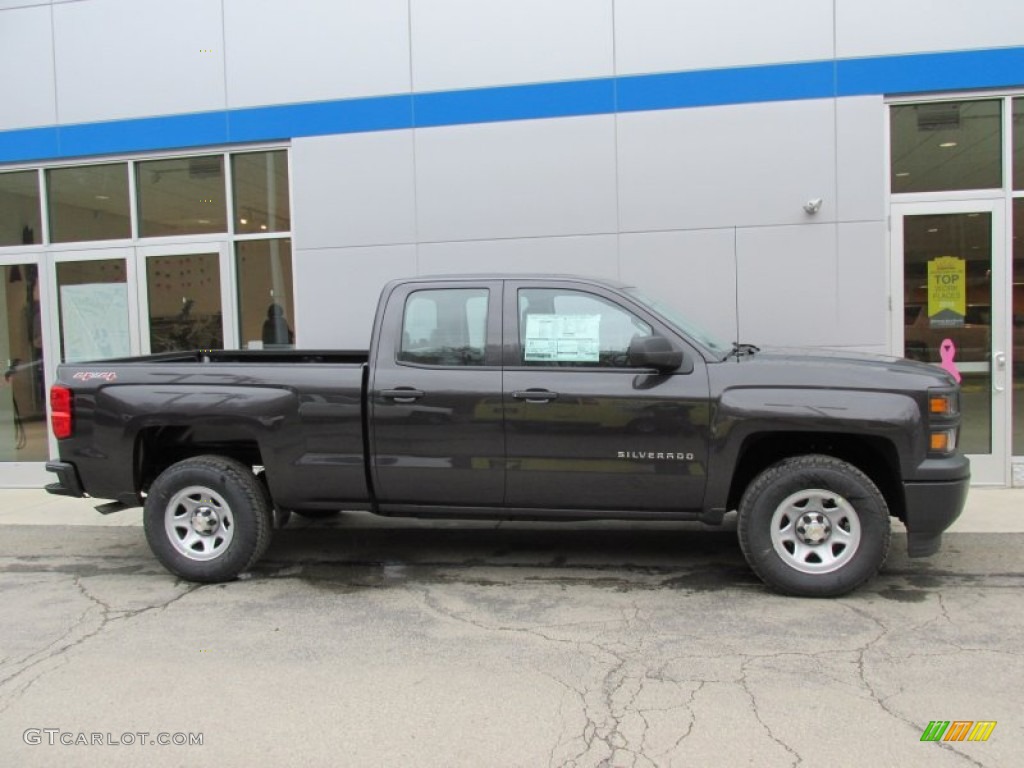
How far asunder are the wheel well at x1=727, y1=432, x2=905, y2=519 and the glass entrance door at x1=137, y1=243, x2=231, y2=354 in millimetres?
6335

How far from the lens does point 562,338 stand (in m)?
5.09

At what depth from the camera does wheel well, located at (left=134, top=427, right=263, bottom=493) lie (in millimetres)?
5469

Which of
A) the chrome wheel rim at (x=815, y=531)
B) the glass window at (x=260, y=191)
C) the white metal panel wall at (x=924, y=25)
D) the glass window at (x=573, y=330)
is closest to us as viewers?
the chrome wheel rim at (x=815, y=531)

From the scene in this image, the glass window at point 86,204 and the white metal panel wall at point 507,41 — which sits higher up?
the white metal panel wall at point 507,41

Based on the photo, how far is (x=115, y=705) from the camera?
360 centimetres

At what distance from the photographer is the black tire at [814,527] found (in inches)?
184

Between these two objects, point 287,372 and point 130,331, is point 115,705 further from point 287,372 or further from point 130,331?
point 130,331

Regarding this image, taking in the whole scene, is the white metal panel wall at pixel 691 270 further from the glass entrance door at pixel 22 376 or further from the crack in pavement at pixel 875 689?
the glass entrance door at pixel 22 376

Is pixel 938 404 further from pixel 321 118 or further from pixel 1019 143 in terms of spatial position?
pixel 321 118

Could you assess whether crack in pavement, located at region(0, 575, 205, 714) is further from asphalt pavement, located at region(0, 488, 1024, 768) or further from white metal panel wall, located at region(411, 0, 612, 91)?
white metal panel wall, located at region(411, 0, 612, 91)

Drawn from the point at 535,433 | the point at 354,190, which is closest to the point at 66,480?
the point at 535,433

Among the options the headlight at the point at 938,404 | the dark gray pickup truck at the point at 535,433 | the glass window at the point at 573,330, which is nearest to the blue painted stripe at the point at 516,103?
the dark gray pickup truck at the point at 535,433

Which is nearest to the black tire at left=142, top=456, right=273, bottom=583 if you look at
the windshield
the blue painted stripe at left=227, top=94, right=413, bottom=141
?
the windshield

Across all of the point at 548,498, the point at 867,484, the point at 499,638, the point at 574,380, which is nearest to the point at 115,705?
the point at 499,638
